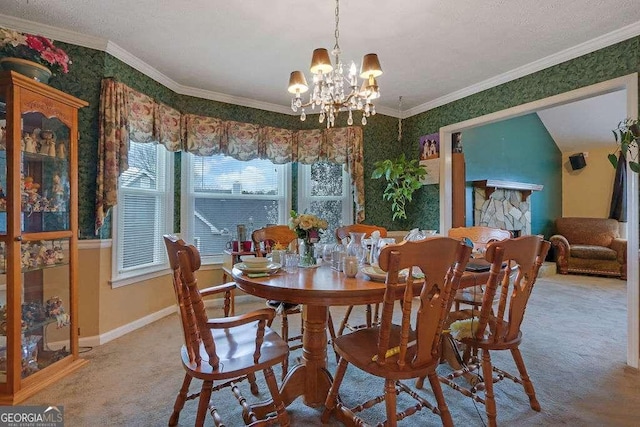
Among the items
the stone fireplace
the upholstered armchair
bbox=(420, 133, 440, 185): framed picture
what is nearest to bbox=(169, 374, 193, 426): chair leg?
bbox=(420, 133, 440, 185): framed picture

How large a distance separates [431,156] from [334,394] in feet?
10.8

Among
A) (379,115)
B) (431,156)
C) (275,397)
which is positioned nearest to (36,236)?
(275,397)

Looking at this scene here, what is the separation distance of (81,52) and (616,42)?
4.27m

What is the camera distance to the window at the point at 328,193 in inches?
167

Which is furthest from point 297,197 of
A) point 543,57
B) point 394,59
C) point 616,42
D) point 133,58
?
point 616,42

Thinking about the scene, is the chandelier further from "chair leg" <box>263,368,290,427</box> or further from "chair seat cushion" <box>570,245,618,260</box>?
"chair seat cushion" <box>570,245,618,260</box>

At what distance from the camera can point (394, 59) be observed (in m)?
2.97

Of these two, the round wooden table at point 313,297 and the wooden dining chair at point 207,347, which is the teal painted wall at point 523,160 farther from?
the wooden dining chair at point 207,347

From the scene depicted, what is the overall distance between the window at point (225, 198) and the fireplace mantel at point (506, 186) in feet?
10.6

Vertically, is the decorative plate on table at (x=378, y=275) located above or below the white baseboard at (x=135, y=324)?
above

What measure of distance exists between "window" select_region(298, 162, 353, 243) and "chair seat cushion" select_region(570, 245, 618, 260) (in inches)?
180

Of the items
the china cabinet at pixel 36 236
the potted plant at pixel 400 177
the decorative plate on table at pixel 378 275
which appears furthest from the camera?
the potted plant at pixel 400 177

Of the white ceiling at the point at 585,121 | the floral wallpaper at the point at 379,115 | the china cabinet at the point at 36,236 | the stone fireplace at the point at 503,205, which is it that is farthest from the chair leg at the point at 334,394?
the white ceiling at the point at 585,121

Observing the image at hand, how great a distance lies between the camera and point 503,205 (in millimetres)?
5773
